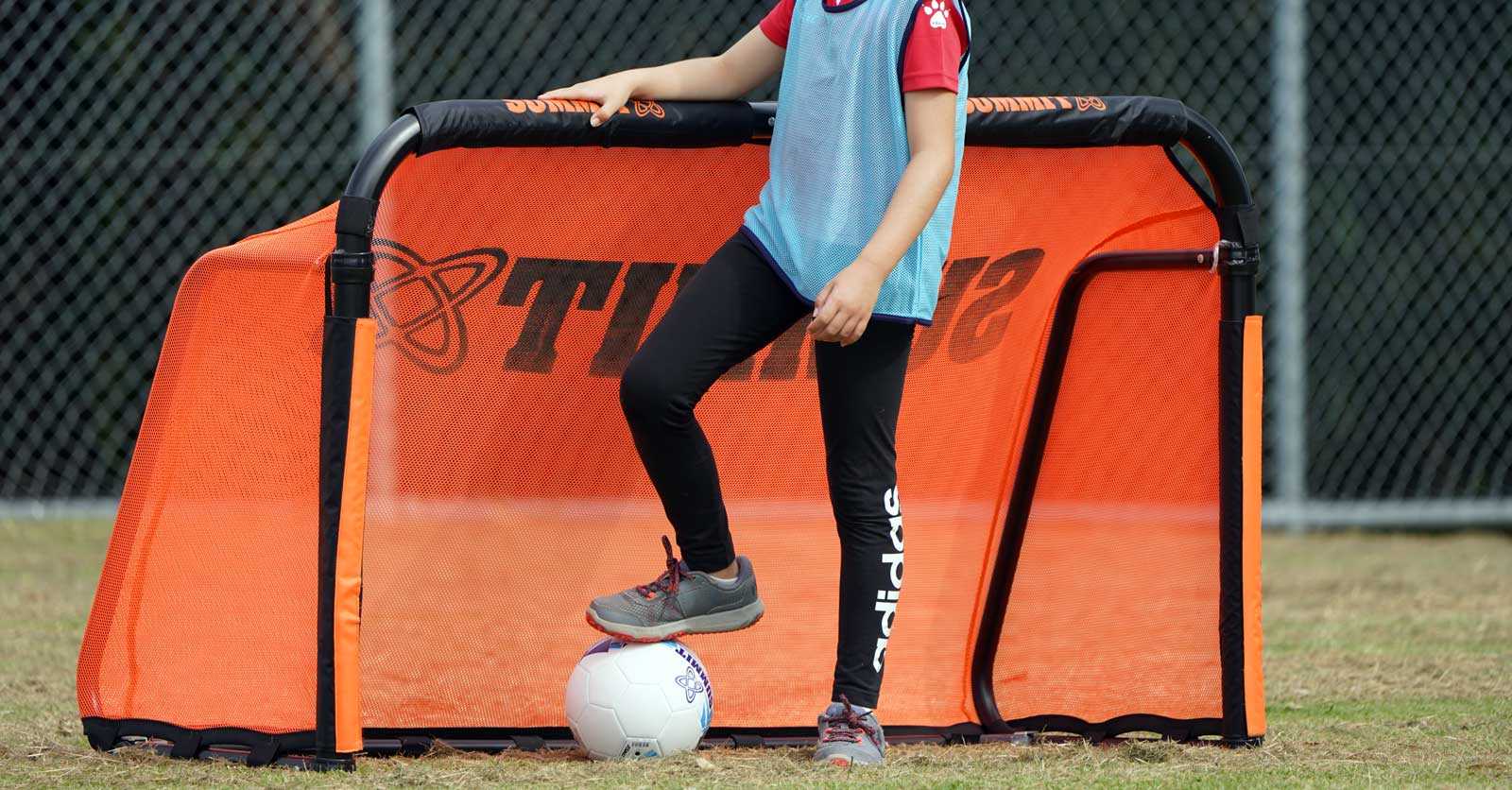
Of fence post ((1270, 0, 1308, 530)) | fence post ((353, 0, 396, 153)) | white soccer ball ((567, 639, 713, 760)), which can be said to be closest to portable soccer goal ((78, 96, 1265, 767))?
white soccer ball ((567, 639, 713, 760))

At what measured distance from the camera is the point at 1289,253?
7.03 metres

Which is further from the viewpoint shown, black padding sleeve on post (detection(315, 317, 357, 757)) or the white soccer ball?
the white soccer ball

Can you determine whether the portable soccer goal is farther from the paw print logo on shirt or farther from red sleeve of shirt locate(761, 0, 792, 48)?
the paw print logo on shirt

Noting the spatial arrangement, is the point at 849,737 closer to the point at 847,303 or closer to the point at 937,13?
the point at 847,303

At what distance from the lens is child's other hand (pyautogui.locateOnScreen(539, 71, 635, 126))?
2.85m

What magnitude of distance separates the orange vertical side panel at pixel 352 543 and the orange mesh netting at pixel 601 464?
0.47ft

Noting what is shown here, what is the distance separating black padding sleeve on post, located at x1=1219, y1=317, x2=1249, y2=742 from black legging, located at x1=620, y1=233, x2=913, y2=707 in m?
0.63

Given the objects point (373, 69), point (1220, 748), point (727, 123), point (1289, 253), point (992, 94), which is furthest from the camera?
point (992, 94)

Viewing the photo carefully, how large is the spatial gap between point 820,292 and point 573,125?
538 mm

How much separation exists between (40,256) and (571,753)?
4510 mm

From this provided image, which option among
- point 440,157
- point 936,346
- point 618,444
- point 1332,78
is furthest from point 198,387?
point 1332,78

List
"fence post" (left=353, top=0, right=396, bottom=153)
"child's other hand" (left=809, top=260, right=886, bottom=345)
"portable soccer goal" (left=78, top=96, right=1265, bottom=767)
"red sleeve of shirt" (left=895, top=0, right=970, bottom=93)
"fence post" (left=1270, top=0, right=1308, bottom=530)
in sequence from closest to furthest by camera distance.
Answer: "child's other hand" (left=809, top=260, right=886, bottom=345)
"red sleeve of shirt" (left=895, top=0, right=970, bottom=93)
"portable soccer goal" (left=78, top=96, right=1265, bottom=767)
"fence post" (left=353, top=0, right=396, bottom=153)
"fence post" (left=1270, top=0, right=1308, bottom=530)

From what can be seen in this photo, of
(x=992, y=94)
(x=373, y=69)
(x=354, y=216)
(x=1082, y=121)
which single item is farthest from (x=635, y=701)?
(x=992, y=94)

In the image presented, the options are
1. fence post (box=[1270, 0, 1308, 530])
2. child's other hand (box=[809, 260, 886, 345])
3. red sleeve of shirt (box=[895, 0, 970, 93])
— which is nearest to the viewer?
child's other hand (box=[809, 260, 886, 345])
